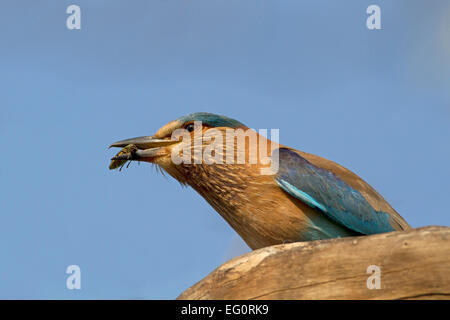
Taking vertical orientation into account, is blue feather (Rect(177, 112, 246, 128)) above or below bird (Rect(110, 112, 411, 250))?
above

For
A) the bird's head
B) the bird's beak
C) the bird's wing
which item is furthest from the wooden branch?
the bird's beak

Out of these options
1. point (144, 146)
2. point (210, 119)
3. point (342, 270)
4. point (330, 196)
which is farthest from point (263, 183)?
point (342, 270)

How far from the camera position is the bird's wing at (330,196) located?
6.40m

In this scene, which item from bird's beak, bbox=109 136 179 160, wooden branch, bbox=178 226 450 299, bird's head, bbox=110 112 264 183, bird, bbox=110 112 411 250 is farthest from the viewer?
bird's beak, bbox=109 136 179 160

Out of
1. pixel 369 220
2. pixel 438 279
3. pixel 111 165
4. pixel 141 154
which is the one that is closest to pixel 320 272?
pixel 438 279

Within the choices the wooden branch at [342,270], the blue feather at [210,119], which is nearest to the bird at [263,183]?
the blue feather at [210,119]

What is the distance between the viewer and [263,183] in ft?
21.2

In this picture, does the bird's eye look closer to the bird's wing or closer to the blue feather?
the blue feather

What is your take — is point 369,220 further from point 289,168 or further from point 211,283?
point 211,283

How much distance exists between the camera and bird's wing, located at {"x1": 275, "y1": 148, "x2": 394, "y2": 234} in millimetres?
6402

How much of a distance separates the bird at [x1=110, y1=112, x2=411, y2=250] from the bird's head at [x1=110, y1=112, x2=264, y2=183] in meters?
0.01

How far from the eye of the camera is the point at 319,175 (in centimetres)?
667

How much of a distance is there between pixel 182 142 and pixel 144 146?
17.1 inches

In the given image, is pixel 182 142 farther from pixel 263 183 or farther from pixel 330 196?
pixel 330 196
